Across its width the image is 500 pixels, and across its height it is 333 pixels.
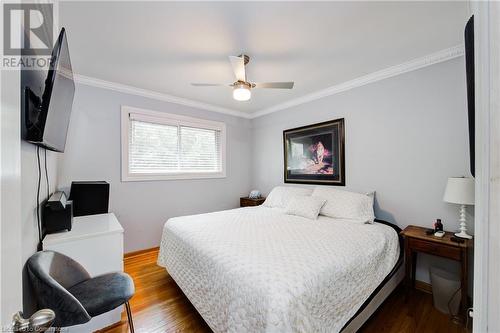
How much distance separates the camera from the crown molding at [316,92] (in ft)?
7.09

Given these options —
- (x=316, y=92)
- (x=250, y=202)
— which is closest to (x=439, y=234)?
(x=316, y=92)

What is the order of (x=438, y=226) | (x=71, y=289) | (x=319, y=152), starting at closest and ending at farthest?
(x=71, y=289) < (x=438, y=226) < (x=319, y=152)

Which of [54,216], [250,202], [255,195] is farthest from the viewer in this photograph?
[255,195]

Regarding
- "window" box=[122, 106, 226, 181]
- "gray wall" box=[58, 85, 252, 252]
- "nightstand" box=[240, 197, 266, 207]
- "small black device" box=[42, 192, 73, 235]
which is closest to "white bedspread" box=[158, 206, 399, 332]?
"small black device" box=[42, 192, 73, 235]

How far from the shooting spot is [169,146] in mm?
3480

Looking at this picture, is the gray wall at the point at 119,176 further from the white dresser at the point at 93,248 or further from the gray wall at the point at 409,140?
the gray wall at the point at 409,140

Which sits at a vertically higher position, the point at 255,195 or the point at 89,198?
the point at 89,198

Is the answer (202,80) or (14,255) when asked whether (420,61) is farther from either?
(14,255)

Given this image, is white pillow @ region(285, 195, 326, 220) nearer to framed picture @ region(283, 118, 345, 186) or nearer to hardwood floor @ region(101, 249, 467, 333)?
framed picture @ region(283, 118, 345, 186)

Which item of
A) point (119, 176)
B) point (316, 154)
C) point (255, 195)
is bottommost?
point (255, 195)

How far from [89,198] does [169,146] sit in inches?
55.0
